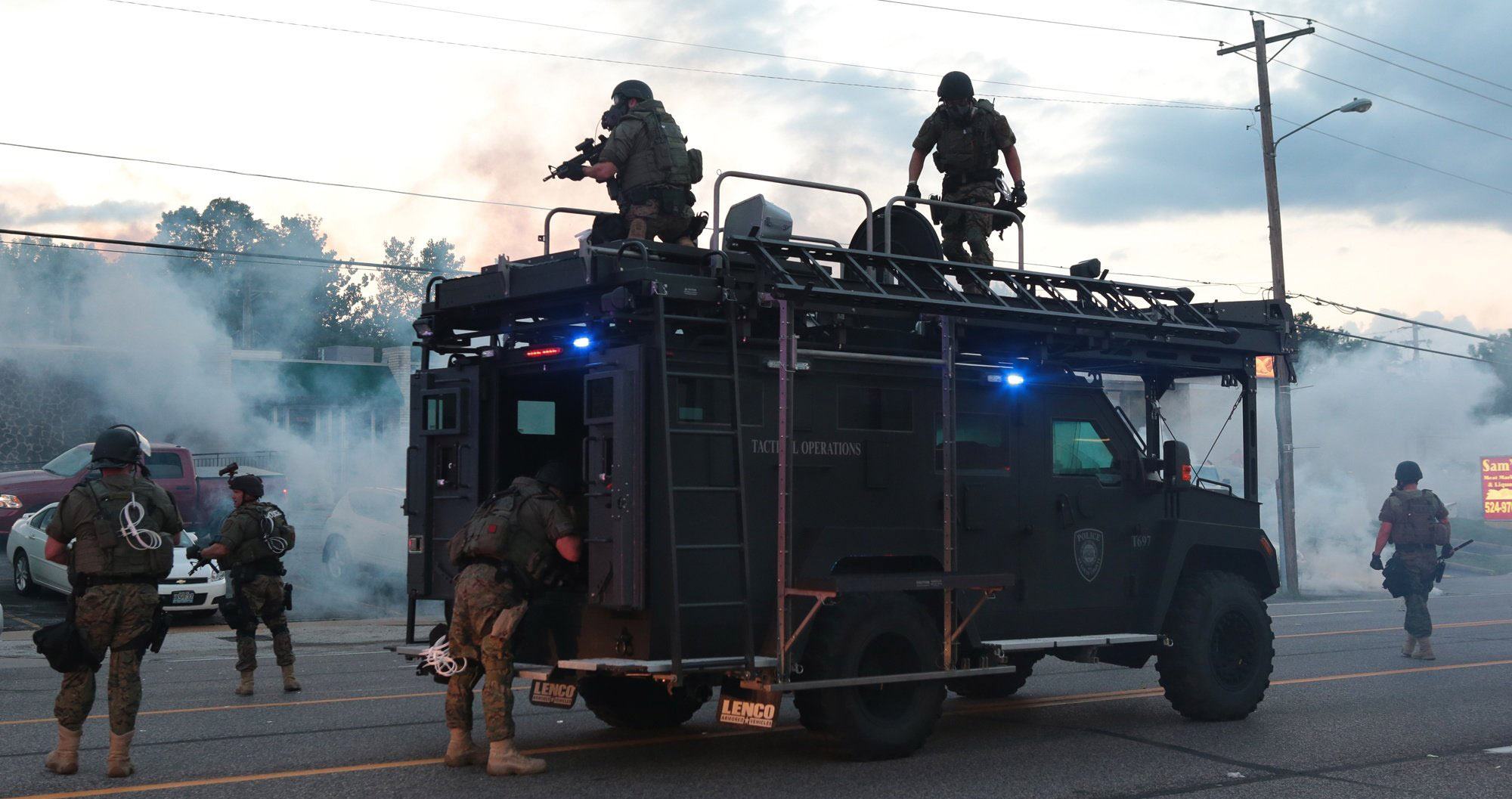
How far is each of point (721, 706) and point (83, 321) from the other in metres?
26.1

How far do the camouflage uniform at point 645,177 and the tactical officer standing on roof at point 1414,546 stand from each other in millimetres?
9095

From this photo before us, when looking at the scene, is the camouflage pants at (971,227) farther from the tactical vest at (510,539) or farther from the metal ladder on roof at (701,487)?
the tactical vest at (510,539)

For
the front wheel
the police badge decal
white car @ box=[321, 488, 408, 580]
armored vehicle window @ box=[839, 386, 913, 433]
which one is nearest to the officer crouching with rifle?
armored vehicle window @ box=[839, 386, 913, 433]

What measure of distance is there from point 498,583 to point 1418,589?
34.4 feet

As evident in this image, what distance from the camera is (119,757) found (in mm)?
7605

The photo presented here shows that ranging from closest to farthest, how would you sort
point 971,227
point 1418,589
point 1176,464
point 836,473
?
1. point 836,473
2. point 1176,464
3. point 971,227
4. point 1418,589

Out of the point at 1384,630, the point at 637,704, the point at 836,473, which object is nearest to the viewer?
the point at 836,473

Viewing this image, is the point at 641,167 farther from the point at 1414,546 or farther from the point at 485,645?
the point at 1414,546

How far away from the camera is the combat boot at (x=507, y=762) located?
7699 mm

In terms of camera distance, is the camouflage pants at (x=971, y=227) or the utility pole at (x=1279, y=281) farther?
the utility pole at (x=1279, y=281)

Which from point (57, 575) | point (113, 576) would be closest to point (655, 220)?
point (113, 576)

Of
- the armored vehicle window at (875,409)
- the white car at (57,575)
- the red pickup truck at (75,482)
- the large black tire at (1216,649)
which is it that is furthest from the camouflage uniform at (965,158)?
the red pickup truck at (75,482)

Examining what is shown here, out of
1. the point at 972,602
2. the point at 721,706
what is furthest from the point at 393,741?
the point at 972,602

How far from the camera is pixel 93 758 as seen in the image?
26.7 feet
